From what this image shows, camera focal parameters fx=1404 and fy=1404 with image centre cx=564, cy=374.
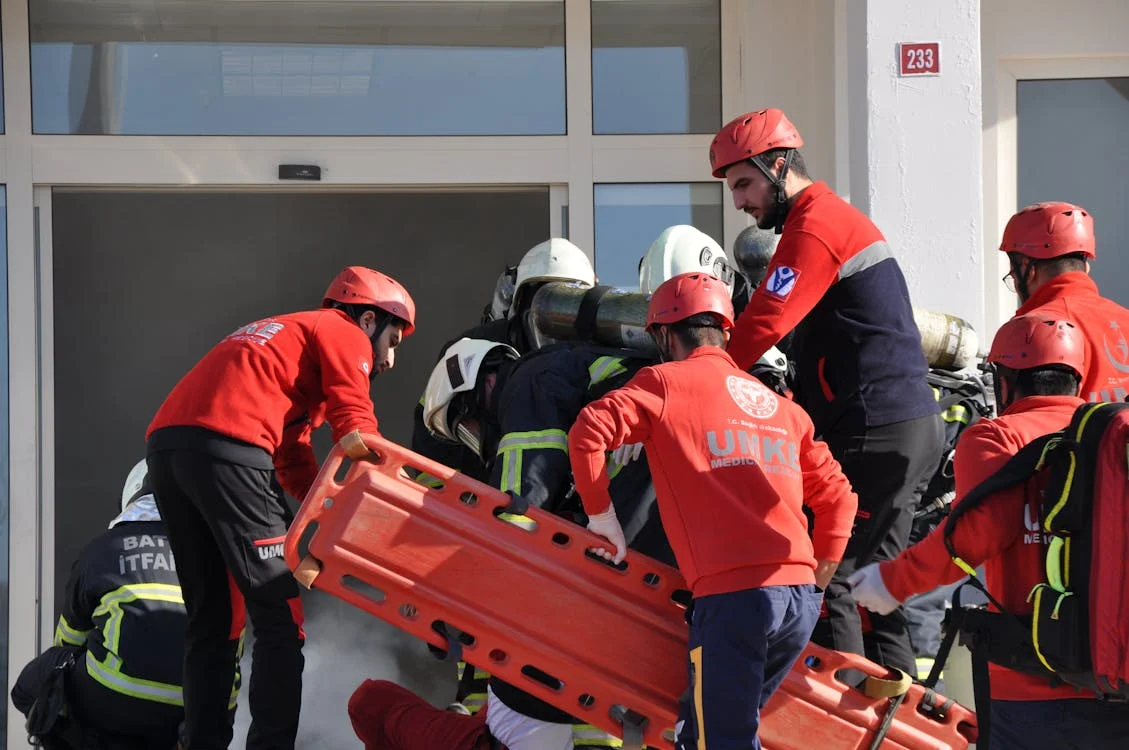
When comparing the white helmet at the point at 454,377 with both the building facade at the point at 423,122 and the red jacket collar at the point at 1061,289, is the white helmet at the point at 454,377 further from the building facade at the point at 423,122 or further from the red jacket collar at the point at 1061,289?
the building facade at the point at 423,122

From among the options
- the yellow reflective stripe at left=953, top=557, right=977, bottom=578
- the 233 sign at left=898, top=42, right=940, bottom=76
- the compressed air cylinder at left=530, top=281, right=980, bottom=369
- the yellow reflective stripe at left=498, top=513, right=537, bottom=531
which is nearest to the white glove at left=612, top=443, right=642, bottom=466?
the compressed air cylinder at left=530, top=281, right=980, bottom=369

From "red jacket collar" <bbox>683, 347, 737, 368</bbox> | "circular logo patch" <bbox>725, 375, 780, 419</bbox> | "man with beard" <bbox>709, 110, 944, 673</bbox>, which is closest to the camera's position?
"circular logo patch" <bbox>725, 375, 780, 419</bbox>

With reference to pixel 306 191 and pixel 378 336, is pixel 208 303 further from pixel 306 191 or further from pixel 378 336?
pixel 378 336

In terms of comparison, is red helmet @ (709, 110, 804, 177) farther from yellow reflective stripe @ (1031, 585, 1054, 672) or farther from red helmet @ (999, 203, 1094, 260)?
yellow reflective stripe @ (1031, 585, 1054, 672)

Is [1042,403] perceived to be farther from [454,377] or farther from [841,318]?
[454,377]

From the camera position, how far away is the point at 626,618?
383cm

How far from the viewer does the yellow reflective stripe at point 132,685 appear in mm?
4660

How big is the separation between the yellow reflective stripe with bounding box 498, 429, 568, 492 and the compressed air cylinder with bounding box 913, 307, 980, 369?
155 centimetres

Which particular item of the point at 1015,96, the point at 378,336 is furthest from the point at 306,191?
the point at 1015,96

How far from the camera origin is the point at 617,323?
15.2 feet

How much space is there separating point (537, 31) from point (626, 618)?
4469 mm

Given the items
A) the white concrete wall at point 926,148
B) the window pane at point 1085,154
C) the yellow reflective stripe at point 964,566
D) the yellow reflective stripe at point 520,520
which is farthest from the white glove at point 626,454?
the window pane at point 1085,154

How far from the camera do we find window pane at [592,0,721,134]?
7.48 meters

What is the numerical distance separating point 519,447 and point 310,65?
3.90m
